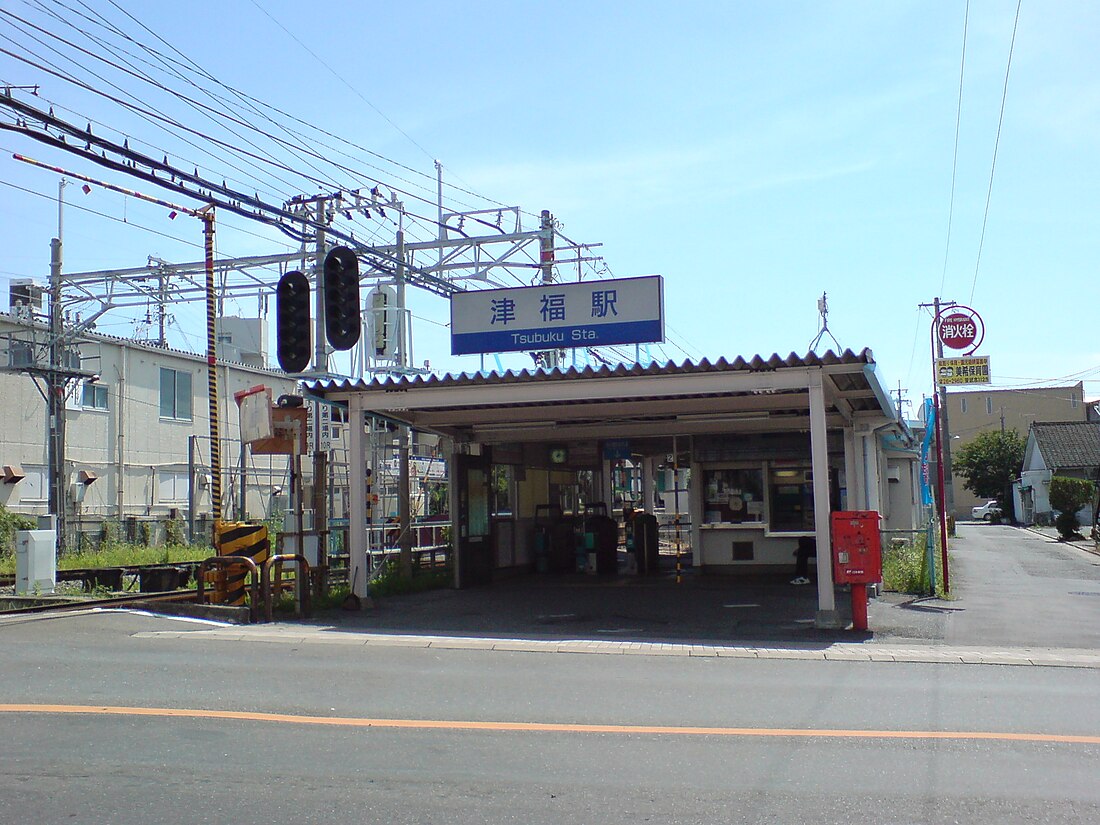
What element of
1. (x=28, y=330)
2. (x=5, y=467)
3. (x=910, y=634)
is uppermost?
(x=28, y=330)

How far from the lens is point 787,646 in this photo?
1216 centimetres

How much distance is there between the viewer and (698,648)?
1186 centimetres

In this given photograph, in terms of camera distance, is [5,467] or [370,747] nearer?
[370,747]

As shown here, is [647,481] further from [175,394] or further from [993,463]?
[993,463]

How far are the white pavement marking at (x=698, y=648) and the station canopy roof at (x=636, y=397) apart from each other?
3.61 metres

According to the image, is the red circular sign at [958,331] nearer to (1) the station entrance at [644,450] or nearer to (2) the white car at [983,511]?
(1) the station entrance at [644,450]

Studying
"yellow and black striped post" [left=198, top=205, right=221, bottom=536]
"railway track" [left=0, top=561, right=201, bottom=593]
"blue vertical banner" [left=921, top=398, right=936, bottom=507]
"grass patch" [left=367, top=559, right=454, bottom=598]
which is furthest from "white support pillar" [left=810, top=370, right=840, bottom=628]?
"railway track" [left=0, top=561, right=201, bottom=593]

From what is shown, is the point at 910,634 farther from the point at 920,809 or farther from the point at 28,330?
the point at 28,330

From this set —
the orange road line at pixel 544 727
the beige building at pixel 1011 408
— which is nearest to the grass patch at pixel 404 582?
the orange road line at pixel 544 727

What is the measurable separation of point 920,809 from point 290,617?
10802 mm

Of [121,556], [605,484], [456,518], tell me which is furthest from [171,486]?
[456,518]

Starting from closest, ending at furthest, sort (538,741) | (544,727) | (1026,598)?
(538,741)
(544,727)
(1026,598)

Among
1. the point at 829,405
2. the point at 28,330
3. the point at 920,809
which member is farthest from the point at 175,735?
the point at 28,330

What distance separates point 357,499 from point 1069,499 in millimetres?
31738
